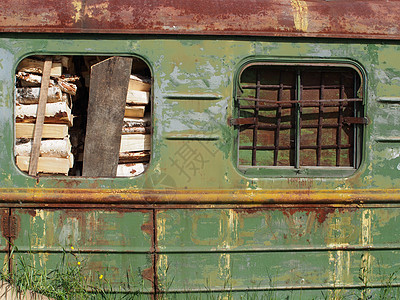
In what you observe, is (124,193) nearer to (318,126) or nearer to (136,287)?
(136,287)

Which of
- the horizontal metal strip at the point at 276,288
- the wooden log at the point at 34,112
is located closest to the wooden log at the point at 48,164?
the wooden log at the point at 34,112

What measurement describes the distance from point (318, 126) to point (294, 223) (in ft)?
2.62

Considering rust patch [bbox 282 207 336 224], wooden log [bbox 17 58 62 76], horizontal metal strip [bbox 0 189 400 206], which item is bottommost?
rust patch [bbox 282 207 336 224]

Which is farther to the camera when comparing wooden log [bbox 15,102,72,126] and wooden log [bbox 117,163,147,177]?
wooden log [bbox 117,163,147,177]

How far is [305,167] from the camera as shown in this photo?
384 cm

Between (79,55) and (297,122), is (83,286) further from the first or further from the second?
(297,122)

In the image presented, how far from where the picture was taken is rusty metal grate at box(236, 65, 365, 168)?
12.5 feet

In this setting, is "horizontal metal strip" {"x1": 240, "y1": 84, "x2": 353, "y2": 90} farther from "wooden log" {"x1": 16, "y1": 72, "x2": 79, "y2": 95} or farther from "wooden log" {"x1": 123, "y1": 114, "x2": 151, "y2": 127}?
"wooden log" {"x1": 16, "y1": 72, "x2": 79, "y2": 95}

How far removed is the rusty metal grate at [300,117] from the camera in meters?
3.80

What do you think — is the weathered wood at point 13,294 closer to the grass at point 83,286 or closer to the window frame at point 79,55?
the grass at point 83,286

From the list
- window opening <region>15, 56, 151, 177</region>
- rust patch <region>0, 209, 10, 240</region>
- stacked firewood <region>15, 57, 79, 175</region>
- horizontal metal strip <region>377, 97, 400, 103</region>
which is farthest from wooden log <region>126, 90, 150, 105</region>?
horizontal metal strip <region>377, 97, 400, 103</region>

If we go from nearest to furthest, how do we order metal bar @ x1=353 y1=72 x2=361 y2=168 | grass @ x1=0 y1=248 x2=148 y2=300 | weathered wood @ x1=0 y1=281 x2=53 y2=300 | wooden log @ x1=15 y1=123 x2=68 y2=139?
weathered wood @ x1=0 y1=281 x2=53 y2=300 → grass @ x1=0 y1=248 x2=148 y2=300 → wooden log @ x1=15 y1=123 x2=68 y2=139 → metal bar @ x1=353 y1=72 x2=361 y2=168

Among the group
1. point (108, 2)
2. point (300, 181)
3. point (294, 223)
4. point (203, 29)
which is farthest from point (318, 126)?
point (108, 2)

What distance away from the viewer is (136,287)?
12.2 feet
